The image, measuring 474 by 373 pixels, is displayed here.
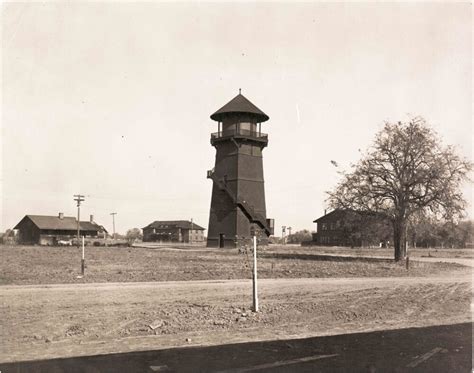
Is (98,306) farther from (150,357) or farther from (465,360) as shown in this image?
(465,360)

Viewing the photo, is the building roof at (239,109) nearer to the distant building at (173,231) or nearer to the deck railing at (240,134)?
the deck railing at (240,134)

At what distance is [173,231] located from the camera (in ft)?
413

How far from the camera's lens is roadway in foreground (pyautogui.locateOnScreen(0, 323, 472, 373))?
7.48 metres

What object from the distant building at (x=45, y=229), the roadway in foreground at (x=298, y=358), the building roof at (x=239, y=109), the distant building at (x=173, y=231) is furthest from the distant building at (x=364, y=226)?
the distant building at (x=173, y=231)

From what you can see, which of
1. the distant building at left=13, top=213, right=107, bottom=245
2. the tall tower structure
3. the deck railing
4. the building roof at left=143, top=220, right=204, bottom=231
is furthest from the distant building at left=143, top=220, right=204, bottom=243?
the deck railing

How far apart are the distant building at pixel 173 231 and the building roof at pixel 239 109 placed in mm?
73063

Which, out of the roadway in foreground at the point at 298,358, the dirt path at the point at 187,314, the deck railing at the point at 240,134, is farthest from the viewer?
the deck railing at the point at 240,134

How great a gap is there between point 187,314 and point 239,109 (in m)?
39.0

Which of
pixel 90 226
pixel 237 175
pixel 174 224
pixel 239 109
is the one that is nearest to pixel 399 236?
pixel 237 175

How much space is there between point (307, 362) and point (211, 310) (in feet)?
17.7

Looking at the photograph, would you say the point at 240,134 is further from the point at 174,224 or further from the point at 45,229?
the point at 174,224


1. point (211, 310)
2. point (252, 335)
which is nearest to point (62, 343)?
point (252, 335)

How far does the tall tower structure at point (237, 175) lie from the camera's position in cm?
4822

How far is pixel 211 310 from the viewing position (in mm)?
13008
